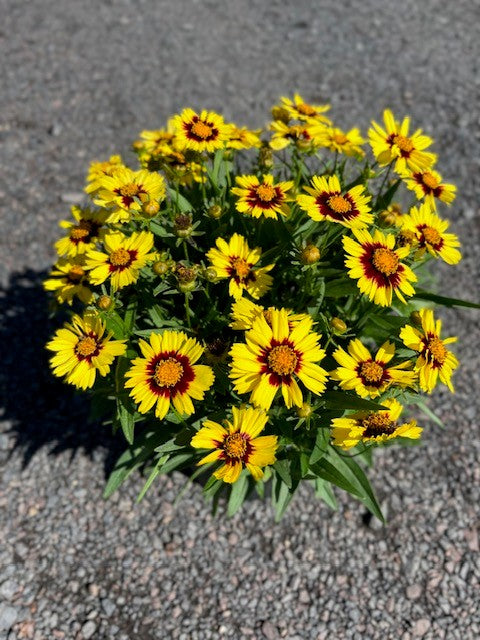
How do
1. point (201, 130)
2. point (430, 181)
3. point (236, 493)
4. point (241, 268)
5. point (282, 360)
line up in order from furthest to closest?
1. point (236, 493)
2. point (430, 181)
3. point (201, 130)
4. point (241, 268)
5. point (282, 360)

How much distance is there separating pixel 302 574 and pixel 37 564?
3.56ft

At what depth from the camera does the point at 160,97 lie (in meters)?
4.49

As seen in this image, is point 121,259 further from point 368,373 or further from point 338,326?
point 368,373

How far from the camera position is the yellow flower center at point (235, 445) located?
151 centimetres

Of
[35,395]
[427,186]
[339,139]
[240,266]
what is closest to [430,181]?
[427,186]

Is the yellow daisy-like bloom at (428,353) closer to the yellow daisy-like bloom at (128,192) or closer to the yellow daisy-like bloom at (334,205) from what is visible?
the yellow daisy-like bloom at (334,205)

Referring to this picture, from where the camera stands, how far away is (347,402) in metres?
1.62

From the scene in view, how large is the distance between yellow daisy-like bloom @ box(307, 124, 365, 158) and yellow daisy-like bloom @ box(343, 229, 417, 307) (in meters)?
0.49

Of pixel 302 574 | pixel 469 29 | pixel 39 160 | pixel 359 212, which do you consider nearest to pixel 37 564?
pixel 302 574

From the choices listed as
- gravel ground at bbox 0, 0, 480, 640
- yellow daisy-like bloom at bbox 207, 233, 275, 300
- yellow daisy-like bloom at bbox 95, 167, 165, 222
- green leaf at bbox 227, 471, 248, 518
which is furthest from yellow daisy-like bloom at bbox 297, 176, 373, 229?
gravel ground at bbox 0, 0, 480, 640

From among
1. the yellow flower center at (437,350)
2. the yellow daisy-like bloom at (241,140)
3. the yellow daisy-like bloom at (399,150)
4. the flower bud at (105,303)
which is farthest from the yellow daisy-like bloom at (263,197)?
the yellow flower center at (437,350)

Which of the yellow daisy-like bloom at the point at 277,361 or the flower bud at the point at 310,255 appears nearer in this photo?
the yellow daisy-like bloom at the point at 277,361

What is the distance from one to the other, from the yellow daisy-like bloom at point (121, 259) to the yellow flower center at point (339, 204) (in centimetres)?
54

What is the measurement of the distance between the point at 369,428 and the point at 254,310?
47 centimetres
